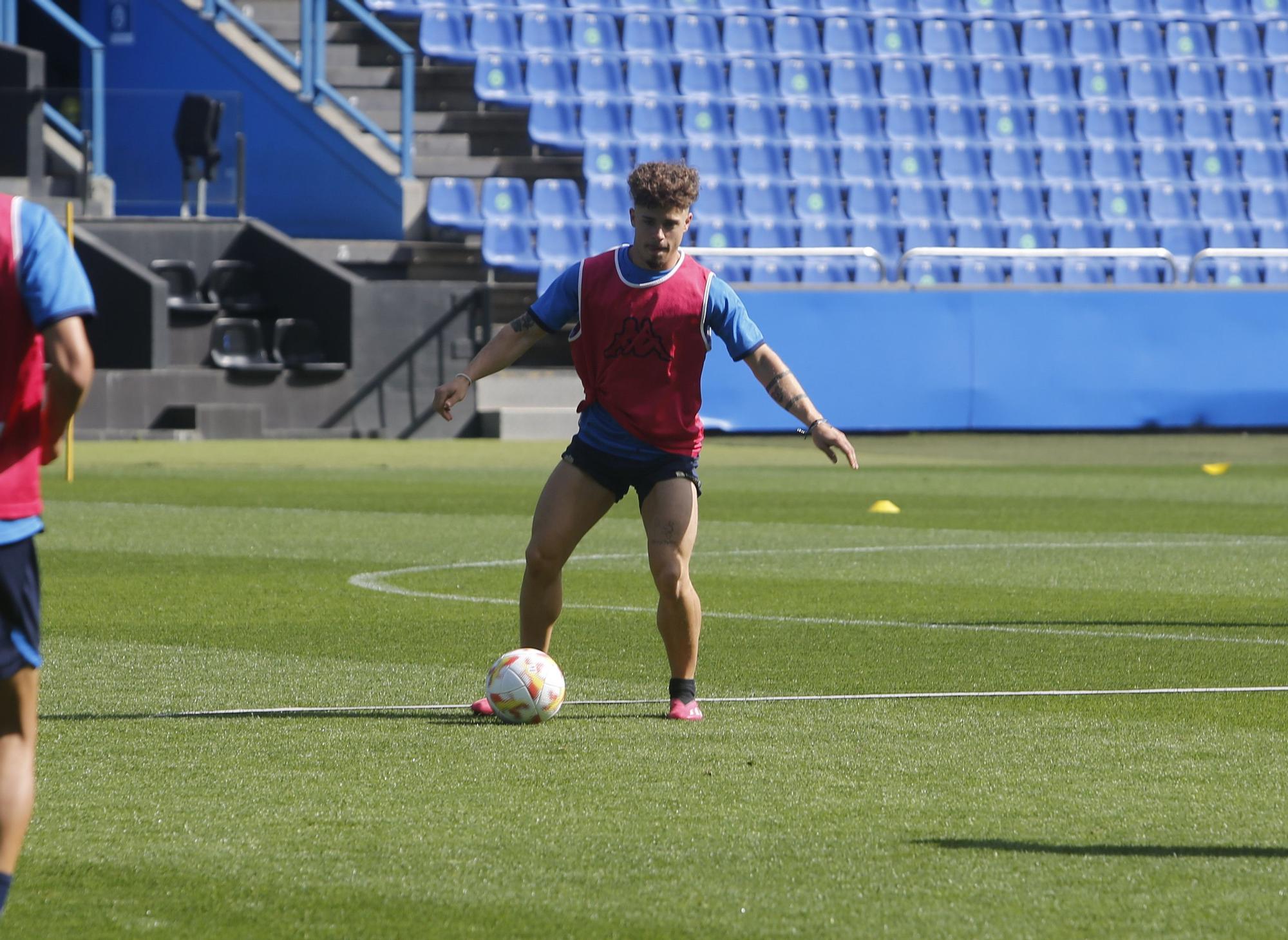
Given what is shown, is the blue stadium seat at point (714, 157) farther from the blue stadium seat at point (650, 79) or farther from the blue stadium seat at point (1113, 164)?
the blue stadium seat at point (1113, 164)

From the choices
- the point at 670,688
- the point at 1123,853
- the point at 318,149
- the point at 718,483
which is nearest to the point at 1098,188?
the point at 318,149

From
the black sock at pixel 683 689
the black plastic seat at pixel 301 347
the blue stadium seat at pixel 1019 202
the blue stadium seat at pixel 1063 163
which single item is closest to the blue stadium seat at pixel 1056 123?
the blue stadium seat at pixel 1063 163

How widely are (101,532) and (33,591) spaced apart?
996cm

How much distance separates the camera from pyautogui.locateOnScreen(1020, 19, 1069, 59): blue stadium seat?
30.0 meters

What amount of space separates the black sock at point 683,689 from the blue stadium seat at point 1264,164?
25.1 meters

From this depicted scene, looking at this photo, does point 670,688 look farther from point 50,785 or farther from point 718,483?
point 718,483

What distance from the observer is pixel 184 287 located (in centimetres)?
2433

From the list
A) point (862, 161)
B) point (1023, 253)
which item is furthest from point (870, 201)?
point (1023, 253)

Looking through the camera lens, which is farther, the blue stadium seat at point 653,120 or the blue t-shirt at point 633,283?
the blue stadium seat at point 653,120

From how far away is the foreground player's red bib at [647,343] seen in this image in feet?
21.5

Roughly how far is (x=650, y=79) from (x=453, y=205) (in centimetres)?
374

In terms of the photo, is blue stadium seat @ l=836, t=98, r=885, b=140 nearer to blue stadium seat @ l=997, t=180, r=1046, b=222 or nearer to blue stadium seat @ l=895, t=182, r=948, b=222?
blue stadium seat @ l=895, t=182, r=948, b=222

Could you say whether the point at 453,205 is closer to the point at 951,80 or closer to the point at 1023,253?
the point at 1023,253

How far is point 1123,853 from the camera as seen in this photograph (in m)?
4.65
